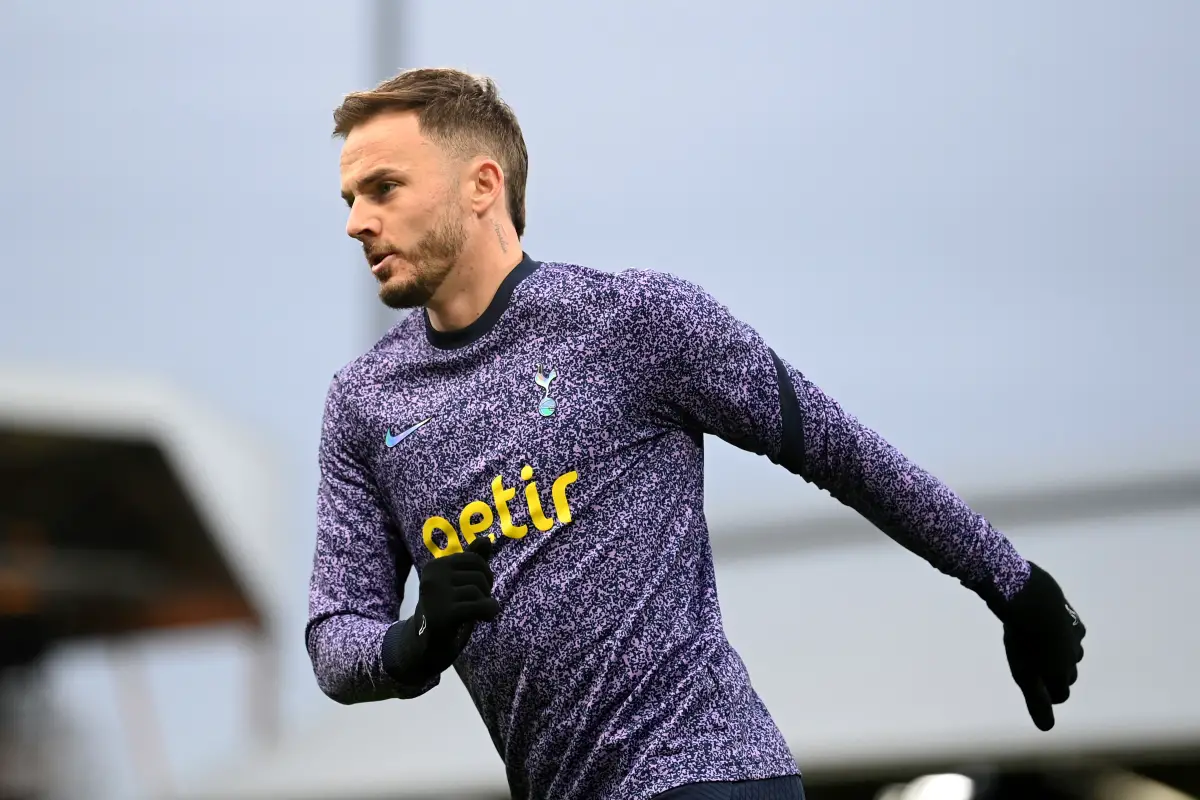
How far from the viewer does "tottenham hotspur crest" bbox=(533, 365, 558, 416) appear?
1635mm

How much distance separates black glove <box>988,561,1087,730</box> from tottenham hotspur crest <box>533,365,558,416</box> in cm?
52

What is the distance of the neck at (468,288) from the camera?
1706 mm

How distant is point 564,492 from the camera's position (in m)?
1.61

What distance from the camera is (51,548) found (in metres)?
8.74

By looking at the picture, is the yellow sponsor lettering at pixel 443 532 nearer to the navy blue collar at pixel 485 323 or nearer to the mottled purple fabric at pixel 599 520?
the mottled purple fabric at pixel 599 520

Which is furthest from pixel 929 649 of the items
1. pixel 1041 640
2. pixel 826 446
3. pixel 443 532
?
pixel 443 532

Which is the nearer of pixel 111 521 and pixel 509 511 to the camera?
pixel 509 511

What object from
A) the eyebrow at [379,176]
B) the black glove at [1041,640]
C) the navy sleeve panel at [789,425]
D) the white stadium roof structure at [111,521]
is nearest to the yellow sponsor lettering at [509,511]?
the navy sleeve panel at [789,425]

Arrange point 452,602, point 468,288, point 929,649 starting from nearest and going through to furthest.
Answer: point 452,602
point 468,288
point 929,649

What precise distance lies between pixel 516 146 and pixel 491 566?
500 mm

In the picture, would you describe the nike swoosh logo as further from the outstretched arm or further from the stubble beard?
the outstretched arm

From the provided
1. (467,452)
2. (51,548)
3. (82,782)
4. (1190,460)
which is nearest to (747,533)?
(1190,460)

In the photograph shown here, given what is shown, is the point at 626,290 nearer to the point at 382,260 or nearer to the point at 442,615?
the point at 382,260

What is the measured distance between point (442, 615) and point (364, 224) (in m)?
0.45
